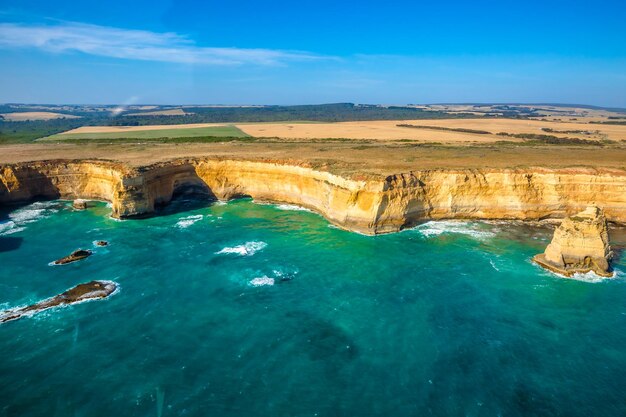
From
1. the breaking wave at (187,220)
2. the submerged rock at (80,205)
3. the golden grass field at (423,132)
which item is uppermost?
the golden grass field at (423,132)

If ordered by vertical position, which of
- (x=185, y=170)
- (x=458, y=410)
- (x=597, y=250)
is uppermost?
(x=185, y=170)

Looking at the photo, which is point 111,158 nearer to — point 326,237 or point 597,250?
point 326,237

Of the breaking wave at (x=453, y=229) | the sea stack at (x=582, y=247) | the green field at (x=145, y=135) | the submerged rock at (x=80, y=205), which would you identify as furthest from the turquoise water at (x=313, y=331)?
the green field at (x=145, y=135)

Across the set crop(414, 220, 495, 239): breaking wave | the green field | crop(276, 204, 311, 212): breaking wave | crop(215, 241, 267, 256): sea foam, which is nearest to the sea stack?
crop(414, 220, 495, 239): breaking wave

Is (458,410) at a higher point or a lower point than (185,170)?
lower

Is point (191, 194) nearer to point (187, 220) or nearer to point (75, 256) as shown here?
point (187, 220)

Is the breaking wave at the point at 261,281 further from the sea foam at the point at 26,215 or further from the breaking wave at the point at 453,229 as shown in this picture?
the sea foam at the point at 26,215

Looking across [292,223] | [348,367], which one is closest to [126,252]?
[292,223]
